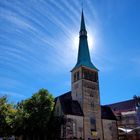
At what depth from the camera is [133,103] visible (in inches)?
2456

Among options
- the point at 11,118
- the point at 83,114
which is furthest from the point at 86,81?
the point at 11,118

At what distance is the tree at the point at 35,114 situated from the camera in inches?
1432

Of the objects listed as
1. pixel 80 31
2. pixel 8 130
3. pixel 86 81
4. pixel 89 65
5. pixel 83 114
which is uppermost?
pixel 80 31

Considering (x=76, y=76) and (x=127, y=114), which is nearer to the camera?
(x=76, y=76)

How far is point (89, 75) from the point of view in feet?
150

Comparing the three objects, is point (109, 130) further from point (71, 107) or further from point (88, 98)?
point (71, 107)

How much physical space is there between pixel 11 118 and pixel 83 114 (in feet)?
44.3

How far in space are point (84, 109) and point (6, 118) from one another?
Answer: 1474 centimetres

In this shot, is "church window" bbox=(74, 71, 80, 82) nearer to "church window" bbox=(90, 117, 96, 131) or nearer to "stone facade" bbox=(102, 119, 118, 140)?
"church window" bbox=(90, 117, 96, 131)

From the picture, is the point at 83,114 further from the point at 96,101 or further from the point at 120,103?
the point at 120,103

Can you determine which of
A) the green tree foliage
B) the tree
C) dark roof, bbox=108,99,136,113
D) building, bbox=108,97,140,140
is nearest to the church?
the tree

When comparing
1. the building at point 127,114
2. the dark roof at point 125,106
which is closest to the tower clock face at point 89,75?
the building at point 127,114

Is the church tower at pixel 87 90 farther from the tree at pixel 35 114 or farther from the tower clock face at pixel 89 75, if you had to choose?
the tree at pixel 35 114

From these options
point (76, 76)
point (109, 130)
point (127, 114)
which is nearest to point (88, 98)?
point (76, 76)
